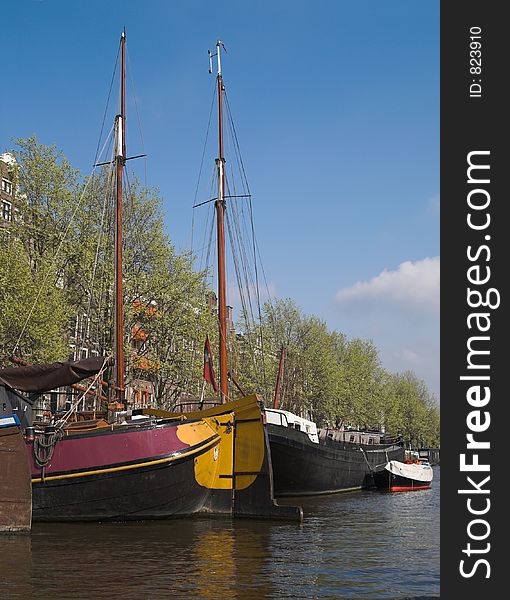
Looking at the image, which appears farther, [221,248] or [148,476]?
[221,248]

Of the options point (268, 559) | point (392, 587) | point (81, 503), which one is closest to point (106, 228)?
point (81, 503)

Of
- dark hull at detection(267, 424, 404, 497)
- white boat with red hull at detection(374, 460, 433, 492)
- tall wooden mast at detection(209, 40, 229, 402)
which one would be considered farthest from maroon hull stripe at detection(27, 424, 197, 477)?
white boat with red hull at detection(374, 460, 433, 492)

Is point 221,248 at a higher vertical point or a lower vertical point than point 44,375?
higher

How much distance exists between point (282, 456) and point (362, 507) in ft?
14.4

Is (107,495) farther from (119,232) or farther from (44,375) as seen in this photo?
(119,232)

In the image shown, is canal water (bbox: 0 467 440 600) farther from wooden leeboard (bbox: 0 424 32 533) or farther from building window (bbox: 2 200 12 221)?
building window (bbox: 2 200 12 221)

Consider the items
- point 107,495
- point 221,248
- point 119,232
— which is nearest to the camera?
point 107,495

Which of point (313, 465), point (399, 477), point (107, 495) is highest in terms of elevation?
point (107, 495)

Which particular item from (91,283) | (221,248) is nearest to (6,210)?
(91,283)

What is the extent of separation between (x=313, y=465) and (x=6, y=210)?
928 inches

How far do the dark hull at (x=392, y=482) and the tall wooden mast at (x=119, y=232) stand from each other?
2337 cm

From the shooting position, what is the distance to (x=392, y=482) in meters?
47.9

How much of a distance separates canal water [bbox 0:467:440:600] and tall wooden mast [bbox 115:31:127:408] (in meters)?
6.82

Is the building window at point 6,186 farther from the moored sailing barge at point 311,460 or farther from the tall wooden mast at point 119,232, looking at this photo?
the moored sailing barge at point 311,460
